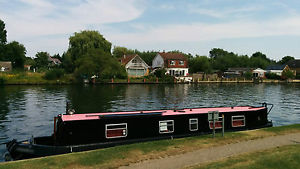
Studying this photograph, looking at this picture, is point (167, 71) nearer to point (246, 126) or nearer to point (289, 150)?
point (246, 126)

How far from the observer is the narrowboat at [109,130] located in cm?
1332

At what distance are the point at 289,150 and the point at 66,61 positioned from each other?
83.8 m

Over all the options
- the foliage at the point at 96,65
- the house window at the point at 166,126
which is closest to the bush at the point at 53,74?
the foliage at the point at 96,65

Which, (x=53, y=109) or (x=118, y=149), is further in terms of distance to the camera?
(x=53, y=109)

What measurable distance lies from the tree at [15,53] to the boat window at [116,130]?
86866 millimetres

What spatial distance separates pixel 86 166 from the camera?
9.52 m

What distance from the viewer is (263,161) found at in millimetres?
9906

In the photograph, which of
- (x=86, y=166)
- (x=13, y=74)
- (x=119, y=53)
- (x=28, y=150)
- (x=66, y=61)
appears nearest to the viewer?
(x=86, y=166)

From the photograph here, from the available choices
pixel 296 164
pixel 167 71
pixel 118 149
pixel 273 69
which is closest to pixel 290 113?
pixel 296 164

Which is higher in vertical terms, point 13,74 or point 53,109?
point 13,74

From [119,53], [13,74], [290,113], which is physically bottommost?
[290,113]

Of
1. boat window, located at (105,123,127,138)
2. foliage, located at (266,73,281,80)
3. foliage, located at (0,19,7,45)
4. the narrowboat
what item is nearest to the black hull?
the narrowboat

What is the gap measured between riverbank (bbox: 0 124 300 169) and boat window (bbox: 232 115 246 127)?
339 centimetres

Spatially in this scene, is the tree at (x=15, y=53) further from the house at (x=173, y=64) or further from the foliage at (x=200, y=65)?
the foliage at (x=200, y=65)
